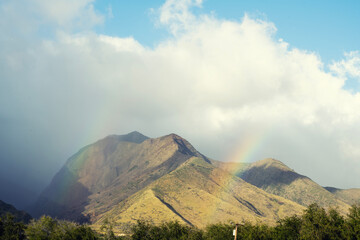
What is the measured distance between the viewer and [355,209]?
92.6 m

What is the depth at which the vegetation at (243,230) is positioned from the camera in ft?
286

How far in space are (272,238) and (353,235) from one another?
22.1 metres

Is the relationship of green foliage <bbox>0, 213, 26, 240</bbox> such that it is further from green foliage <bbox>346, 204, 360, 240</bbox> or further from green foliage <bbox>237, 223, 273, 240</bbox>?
green foliage <bbox>346, 204, 360, 240</bbox>

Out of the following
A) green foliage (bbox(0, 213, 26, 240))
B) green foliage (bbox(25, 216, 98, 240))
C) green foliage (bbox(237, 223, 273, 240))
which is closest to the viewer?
green foliage (bbox(237, 223, 273, 240))

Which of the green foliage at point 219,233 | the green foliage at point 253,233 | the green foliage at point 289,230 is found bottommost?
the green foliage at point 219,233

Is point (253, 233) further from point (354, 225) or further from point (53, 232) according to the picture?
point (53, 232)

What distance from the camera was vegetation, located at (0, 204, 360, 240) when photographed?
8731 centimetres

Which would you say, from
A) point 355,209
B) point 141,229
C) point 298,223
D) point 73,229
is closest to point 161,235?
point 141,229

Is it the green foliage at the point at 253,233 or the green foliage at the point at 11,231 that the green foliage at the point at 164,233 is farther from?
the green foliage at the point at 11,231

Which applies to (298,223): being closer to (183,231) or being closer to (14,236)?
(183,231)

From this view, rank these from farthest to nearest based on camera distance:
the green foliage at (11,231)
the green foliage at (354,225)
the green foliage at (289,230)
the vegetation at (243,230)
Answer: the green foliage at (11,231), the green foliage at (289,230), the vegetation at (243,230), the green foliage at (354,225)

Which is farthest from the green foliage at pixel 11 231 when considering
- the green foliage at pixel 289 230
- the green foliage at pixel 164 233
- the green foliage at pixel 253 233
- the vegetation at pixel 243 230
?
the green foliage at pixel 289 230

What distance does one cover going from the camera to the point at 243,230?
322 ft

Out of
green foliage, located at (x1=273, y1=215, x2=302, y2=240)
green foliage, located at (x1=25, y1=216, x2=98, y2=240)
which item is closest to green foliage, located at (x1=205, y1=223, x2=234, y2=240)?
green foliage, located at (x1=273, y1=215, x2=302, y2=240)
